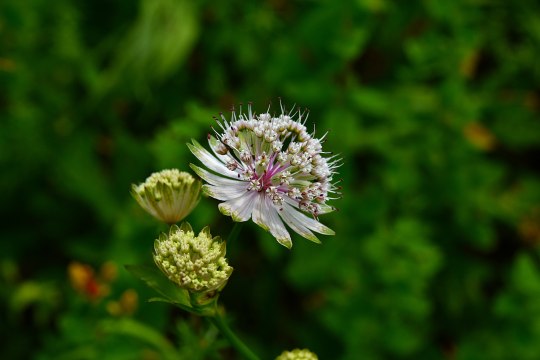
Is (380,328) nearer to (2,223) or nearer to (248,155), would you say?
(248,155)

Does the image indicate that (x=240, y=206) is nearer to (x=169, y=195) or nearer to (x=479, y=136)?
(x=169, y=195)

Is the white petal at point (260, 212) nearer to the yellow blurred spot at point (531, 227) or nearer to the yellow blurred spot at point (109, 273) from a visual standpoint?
the yellow blurred spot at point (109, 273)

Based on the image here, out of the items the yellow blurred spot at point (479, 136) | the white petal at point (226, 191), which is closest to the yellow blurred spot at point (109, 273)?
the white petal at point (226, 191)

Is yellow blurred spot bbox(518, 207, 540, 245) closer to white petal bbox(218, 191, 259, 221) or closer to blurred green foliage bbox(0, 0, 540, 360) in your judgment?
blurred green foliage bbox(0, 0, 540, 360)

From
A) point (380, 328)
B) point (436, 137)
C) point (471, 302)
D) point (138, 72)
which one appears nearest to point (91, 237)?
point (138, 72)

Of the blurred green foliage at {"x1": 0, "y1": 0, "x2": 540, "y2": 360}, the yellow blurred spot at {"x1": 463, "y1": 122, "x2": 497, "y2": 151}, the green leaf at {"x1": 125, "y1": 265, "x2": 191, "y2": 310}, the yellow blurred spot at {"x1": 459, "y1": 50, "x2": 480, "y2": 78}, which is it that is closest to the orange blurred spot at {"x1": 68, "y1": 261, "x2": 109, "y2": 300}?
the blurred green foliage at {"x1": 0, "y1": 0, "x2": 540, "y2": 360}

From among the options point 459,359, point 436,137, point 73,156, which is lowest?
point 73,156
